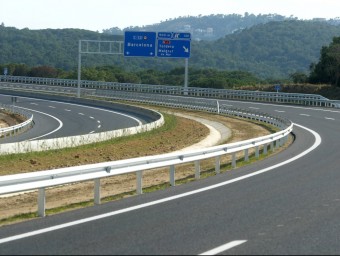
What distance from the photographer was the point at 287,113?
5762 centimetres

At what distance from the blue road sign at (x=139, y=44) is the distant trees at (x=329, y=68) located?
21192mm

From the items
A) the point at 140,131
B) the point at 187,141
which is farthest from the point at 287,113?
A: the point at 187,141

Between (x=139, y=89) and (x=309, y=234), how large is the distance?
83294 millimetres

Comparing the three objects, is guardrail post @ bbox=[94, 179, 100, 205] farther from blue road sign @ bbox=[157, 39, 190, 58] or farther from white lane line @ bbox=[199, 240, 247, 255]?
blue road sign @ bbox=[157, 39, 190, 58]

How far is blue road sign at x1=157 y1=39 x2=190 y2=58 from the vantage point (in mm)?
72500

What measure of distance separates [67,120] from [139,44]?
54.1ft

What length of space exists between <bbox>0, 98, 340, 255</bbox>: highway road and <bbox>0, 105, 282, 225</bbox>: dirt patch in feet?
6.65

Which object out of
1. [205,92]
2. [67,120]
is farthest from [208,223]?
[205,92]

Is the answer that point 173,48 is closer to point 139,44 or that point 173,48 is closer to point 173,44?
point 173,44

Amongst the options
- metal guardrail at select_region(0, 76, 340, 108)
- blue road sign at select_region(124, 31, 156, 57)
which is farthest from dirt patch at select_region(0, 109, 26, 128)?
metal guardrail at select_region(0, 76, 340, 108)

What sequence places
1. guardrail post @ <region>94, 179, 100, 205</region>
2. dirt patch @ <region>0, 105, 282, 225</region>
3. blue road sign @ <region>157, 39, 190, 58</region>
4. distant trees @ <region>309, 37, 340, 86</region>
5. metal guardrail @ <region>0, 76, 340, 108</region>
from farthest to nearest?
distant trees @ <region>309, 37, 340, 86</region> → blue road sign @ <region>157, 39, 190, 58</region> → metal guardrail @ <region>0, 76, 340, 108</region> → dirt patch @ <region>0, 105, 282, 225</region> → guardrail post @ <region>94, 179, 100, 205</region>

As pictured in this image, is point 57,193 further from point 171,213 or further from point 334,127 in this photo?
point 334,127

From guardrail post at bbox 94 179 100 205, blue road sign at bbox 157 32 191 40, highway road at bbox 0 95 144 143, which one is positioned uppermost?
blue road sign at bbox 157 32 191 40

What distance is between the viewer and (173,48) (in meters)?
73.1
